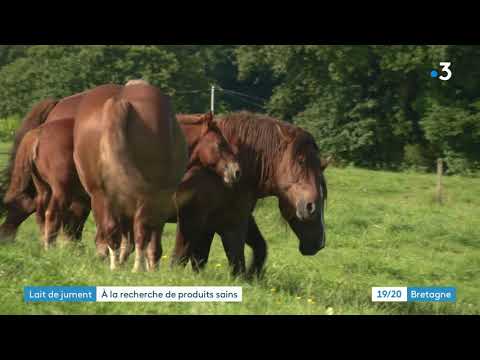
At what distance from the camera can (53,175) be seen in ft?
26.9

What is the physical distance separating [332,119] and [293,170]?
13.3 metres

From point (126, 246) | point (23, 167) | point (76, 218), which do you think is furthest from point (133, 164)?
point (23, 167)

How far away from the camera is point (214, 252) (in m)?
11.8

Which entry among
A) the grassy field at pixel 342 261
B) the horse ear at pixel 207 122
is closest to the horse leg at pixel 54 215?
the grassy field at pixel 342 261

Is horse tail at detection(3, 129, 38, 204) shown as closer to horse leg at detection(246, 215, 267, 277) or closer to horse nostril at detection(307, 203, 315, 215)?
horse leg at detection(246, 215, 267, 277)

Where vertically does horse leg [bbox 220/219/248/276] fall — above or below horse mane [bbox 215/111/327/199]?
below

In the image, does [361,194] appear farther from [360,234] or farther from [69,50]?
[69,50]

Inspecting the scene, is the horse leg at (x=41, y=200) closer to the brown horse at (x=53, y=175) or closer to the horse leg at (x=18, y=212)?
the brown horse at (x=53, y=175)

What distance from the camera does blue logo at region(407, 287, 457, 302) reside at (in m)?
6.71

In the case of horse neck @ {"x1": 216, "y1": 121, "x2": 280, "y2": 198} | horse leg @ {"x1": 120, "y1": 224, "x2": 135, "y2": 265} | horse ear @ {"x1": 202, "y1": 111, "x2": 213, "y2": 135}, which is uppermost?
horse ear @ {"x1": 202, "y1": 111, "x2": 213, "y2": 135}

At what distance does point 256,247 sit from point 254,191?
0.79 meters

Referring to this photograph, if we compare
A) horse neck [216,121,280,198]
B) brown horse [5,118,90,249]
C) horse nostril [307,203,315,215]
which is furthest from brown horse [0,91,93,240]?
horse nostril [307,203,315,215]

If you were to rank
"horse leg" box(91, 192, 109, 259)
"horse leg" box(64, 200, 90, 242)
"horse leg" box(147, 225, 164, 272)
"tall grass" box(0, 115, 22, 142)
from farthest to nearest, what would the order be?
"tall grass" box(0, 115, 22, 142), "horse leg" box(64, 200, 90, 242), "horse leg" box(91, 192, 109, 259), "horse leg" box(147, 225, 164, 272)

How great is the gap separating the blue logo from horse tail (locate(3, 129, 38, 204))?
4298 mm
